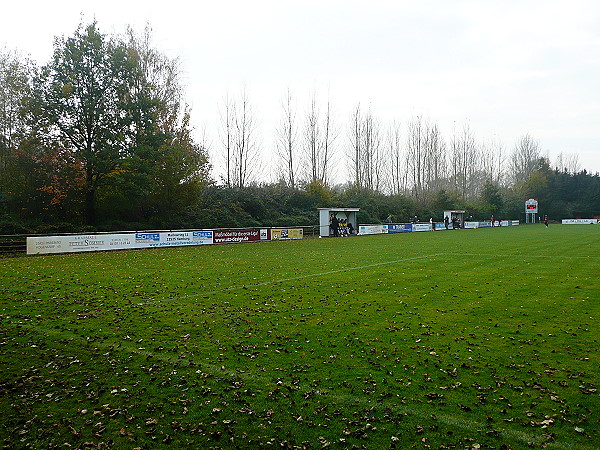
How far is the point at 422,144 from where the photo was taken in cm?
7494

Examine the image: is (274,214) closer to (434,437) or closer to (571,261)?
(571,261)

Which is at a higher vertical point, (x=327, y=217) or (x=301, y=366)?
(x=327, y=217)

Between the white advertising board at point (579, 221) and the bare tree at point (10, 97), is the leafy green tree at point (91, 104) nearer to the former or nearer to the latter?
the bare tree at point (10, 97)

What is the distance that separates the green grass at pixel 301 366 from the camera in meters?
4.34

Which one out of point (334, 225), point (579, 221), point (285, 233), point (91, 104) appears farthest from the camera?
point (579, 221)

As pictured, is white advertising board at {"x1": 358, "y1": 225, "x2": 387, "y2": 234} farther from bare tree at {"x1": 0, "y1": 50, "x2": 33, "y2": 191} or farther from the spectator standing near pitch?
bare tree at {"x1": 0, "y1": 50, "x2": 33, "y2": 191}

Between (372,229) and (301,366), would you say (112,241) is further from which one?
(372,229)

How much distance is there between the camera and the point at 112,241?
25.8 meters

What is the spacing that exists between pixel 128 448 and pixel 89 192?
31.7 m

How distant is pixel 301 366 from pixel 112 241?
22.7 metres

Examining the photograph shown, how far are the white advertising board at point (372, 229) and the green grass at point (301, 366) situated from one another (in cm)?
3142

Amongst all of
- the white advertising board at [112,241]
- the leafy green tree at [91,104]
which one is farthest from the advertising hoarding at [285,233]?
the leafy green tree at [91,104]

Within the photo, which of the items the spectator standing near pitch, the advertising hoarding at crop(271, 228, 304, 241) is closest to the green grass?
the advertising hoarding at crop(271, 228, 304, 241)

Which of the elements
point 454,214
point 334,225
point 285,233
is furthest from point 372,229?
point 454,214
